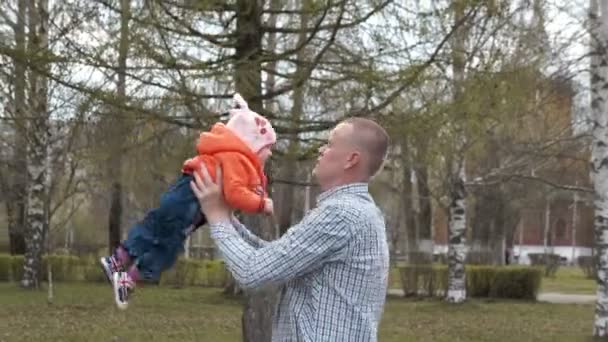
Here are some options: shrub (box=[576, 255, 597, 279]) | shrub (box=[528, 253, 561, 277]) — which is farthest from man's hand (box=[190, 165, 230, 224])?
shrub (box=[528, 253, 561, 277])

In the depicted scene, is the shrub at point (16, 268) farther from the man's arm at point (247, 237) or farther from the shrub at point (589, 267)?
the man's arm at point (247, 237)

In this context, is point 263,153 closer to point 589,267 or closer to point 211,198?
point 211,198

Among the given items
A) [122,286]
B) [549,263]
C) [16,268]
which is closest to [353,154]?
[122,286]

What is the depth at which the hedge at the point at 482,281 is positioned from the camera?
23.1 m

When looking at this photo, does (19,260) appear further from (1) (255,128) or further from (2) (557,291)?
(1) (255,128)

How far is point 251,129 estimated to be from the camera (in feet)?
10.5

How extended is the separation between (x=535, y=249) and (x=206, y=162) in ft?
209

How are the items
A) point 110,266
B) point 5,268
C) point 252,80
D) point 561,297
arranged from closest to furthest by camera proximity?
point 110,266 → point 252,80 → point 5,268 → point 561,297

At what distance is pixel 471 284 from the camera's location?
24.1 metres

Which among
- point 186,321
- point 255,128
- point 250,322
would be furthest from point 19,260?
point 255,128

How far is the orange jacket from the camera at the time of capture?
9.92ft

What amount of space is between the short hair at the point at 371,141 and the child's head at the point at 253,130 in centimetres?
Result: 34

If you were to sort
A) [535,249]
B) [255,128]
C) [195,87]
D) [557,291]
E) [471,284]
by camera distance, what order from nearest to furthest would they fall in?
[255,128], [195,87], [471,284], [557,291], [535,249]

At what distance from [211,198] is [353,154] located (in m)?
0.45
